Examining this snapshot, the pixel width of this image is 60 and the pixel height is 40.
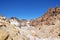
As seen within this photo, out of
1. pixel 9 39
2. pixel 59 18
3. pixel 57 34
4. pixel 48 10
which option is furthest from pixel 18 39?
pixel 48 10

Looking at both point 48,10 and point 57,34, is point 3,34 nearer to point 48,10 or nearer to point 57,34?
point 57,34

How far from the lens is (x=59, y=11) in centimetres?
4450

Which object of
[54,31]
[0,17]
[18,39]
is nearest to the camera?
[18,39]

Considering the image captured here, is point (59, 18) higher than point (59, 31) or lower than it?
higher

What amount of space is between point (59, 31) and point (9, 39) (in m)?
18.3

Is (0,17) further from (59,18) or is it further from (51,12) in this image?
(51,12)

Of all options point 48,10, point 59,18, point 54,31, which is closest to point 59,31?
point 54,31

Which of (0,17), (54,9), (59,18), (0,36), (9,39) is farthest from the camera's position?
(54,9)

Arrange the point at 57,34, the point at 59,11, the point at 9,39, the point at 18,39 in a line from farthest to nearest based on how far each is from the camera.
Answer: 1. the point at 59,11
2. the point at 57,34
3. the point at 18,39
4. the point at 9,39

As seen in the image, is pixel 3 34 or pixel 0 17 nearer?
pixel 3 34

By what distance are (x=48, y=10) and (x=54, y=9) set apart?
3359 mm

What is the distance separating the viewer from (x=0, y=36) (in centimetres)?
1080

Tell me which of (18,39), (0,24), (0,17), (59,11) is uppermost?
(59,11)

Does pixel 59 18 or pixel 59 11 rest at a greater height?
pixel 59 11
